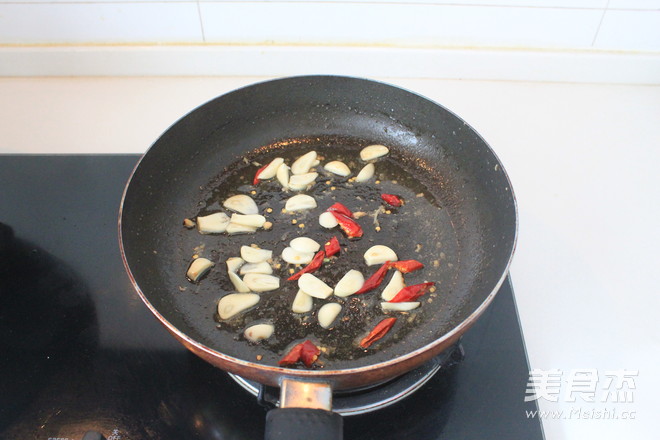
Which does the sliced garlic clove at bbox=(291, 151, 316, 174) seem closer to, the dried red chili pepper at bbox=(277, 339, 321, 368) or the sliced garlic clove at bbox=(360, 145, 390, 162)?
the sliced garlic clove at bbox=(360, 145, 390, 162)

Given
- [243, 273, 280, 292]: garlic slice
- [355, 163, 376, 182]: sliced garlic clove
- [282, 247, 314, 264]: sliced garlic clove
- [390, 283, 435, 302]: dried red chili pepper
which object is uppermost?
[355, 163, 376, 182]: sliced garlic clove

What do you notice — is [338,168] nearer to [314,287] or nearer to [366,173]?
[366,173]

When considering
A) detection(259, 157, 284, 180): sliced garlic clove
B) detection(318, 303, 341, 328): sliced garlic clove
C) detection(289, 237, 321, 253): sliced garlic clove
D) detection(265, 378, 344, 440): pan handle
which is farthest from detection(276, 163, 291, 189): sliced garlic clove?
detection(265, 378, 344, 440): pan handle

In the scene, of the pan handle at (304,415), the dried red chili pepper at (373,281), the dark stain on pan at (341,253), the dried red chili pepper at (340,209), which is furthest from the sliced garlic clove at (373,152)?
the pan handle at (304,415)

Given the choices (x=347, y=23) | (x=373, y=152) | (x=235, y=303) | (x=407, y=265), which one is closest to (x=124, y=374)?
(x=235, y=303)

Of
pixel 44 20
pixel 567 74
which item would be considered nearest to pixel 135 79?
pixel 44 20

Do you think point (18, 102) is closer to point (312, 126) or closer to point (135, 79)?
point (135, 79)
